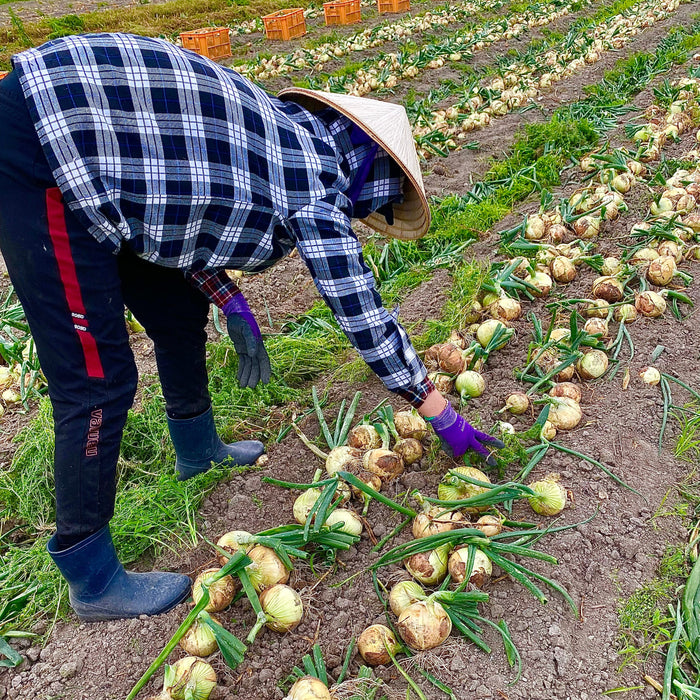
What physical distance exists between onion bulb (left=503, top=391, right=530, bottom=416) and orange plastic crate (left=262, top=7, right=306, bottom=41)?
11.0m

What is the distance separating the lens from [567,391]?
8.58 feet

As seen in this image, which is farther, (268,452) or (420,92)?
(420,92)

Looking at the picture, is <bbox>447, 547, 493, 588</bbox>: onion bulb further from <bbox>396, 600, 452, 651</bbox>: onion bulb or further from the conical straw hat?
the conical straw hat

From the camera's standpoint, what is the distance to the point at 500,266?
354 centimetres

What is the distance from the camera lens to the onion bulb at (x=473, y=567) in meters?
1.92

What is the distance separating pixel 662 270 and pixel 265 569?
102 inches

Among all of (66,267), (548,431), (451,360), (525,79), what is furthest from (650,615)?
(525,79)

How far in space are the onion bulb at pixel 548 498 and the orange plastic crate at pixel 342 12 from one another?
489 inches

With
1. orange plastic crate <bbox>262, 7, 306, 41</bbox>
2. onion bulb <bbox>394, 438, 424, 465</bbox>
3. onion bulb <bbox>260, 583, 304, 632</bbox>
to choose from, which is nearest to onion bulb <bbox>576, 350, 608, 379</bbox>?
onion bulb <bbox>394, 438, 424, 465</bbox>

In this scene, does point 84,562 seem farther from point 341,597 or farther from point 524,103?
point 524,103

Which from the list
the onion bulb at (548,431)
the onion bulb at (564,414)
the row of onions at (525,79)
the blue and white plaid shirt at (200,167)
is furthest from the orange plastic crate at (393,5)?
the onion bulb at (548,431)

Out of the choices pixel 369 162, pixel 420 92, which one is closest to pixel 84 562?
pixel 369 162

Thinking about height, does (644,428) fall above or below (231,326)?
below

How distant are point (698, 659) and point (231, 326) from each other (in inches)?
75.6
